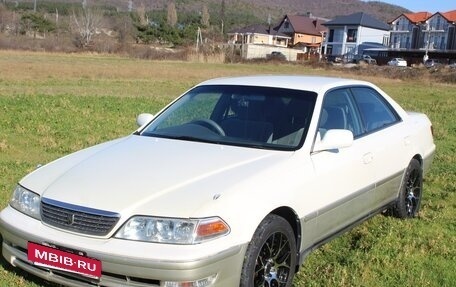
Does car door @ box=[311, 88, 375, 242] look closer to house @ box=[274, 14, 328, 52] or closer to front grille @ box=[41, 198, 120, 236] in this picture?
front grille @ box=[41, 198, 120, 236]

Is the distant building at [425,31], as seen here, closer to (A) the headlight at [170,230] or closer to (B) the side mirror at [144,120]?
(B) the side mirror at [144,120]

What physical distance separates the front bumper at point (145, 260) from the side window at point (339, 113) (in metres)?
1.58

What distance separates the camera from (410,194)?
5586 millimetres

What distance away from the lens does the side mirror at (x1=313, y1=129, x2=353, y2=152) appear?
3.95 m

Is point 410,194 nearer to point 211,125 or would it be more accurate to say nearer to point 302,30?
point 211,125

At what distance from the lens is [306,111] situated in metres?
4.25

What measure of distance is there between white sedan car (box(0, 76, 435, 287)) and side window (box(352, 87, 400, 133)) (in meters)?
0.02

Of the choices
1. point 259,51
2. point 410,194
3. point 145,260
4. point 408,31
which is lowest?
point 259,51

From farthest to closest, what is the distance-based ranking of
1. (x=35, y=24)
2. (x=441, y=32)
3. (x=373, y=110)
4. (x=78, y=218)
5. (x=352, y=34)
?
1. (x=352, y=34)
2. (x=35, y=24)
3. (x=441, y=32)
4. (x=373, y=110)
5. (x=78, y=218)

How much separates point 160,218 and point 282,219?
0.86 m

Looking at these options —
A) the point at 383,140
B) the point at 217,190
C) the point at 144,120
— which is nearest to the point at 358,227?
the point at 383,140

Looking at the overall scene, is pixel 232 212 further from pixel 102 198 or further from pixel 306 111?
pixel 306 111

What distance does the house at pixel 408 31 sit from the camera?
8994 centimetres

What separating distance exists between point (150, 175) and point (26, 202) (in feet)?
2.59
